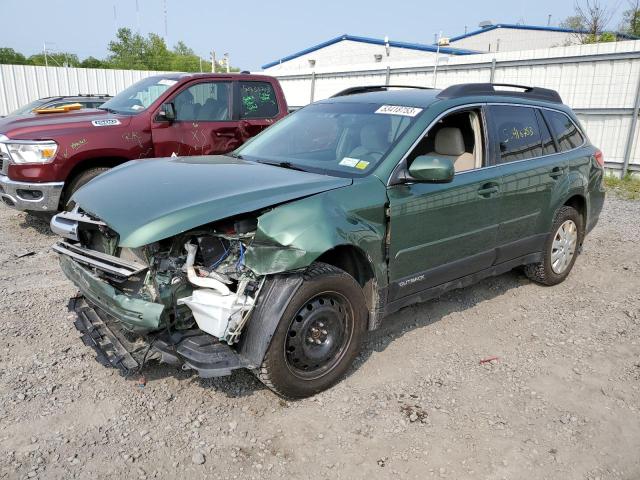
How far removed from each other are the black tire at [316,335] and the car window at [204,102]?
446cm

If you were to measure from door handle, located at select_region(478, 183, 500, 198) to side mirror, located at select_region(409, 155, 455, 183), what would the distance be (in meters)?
0.69

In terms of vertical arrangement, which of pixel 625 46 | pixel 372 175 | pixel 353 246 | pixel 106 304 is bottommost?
pixel 106 304

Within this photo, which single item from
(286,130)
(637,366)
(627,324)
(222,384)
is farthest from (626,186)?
(222,384)

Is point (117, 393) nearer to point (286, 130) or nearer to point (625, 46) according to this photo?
point (286, 130)

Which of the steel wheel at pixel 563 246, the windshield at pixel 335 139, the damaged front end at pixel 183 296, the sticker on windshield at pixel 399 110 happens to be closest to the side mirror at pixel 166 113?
the windshield at pixel 335 139

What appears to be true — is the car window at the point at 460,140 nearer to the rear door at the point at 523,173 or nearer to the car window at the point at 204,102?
the rear door at the point at 523,173

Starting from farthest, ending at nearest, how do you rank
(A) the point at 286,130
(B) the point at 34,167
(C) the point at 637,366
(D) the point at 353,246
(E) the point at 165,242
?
(B) the point at 34,167
(A) the point at 286,130
(C) the point at 637,366
(D) the point at 353,246
(E) the point at 165,242

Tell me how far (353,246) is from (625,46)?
10147mm

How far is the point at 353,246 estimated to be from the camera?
320 centimetres

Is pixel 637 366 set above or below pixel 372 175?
below

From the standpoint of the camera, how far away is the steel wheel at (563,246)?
512 cm

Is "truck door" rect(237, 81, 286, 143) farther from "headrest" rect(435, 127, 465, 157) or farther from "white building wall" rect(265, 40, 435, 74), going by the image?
"white building wall" rect(265, 40, 435, 74)

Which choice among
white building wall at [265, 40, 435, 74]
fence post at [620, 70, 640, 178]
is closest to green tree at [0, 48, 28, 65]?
white building wall at [265, 40, 435, 74]

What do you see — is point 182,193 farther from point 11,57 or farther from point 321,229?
point 11,57
